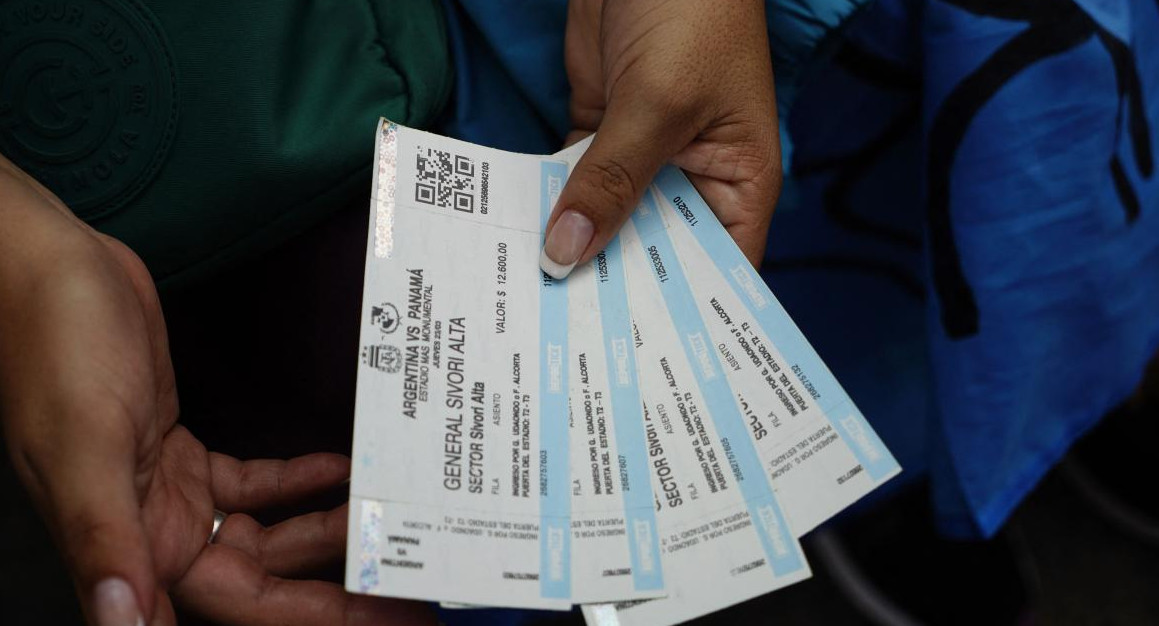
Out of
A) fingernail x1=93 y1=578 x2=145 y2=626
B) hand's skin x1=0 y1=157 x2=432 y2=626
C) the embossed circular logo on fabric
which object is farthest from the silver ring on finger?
the embossed circular logo on fabric

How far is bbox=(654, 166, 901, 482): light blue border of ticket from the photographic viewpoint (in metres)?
0.59

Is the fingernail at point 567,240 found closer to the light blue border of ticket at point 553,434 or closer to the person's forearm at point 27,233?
the light blue border of ticket at point 553,434

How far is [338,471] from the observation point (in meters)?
0.65

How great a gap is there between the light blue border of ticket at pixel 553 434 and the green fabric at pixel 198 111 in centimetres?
16

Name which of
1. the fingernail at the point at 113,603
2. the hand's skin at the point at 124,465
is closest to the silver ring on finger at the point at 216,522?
the hand's skin at the point at 124,465

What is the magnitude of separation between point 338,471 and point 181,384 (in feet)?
0.59

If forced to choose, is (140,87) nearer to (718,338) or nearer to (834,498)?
(718,338)

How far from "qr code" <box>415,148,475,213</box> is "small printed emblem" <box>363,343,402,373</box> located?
4.9 inches

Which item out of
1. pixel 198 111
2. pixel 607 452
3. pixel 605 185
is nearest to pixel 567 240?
pixel 605 185

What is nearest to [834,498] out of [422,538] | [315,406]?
[422,538]

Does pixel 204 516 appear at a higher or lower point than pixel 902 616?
higher

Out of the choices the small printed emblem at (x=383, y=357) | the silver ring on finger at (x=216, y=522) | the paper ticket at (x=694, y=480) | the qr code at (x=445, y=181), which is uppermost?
the qr code at (x=445, y=181)

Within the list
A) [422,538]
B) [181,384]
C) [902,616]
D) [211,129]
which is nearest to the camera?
[422,538]

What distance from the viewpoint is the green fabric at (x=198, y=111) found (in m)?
0.61
